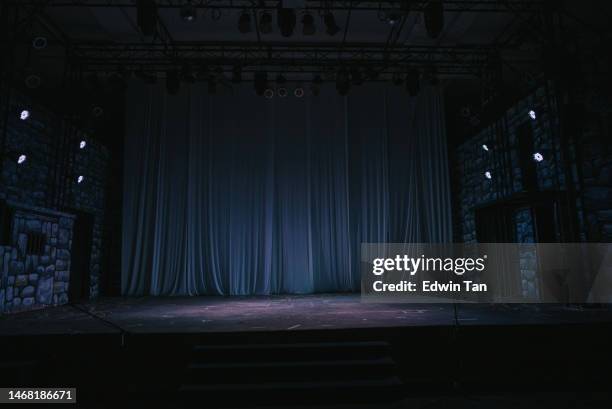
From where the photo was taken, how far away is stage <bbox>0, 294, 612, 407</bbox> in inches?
131

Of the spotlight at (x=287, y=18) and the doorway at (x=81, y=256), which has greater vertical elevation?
the spotlight at (x=287, y=18)

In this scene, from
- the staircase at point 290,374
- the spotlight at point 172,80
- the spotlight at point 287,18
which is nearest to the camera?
the staircase at point 290,374

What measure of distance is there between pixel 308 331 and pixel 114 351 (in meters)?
1.81

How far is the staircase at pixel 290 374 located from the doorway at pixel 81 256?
19.1ft

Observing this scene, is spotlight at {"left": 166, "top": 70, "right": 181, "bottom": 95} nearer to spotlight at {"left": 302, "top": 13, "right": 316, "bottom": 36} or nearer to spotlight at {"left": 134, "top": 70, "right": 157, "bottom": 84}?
spotlight at {"left": 134, "top": 70, "right": 157, "bottom": 84}

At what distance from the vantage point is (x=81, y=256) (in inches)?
330

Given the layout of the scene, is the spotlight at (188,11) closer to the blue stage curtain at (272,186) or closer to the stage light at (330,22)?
the stage light at (330,22)

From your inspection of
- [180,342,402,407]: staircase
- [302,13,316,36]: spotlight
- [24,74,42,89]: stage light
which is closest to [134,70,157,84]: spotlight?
[24,74,42,89]: stage light

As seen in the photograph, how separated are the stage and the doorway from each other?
4478mm

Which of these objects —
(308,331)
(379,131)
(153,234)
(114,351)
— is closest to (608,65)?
(379,131)

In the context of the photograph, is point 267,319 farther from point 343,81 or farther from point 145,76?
point 145,76

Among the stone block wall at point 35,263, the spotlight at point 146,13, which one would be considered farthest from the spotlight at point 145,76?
the stone block wall at point 35,263

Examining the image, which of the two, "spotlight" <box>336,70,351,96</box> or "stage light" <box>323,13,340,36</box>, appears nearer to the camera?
"stage light" <box>323,13,340,36</box>

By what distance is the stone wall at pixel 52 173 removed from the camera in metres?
5.90
